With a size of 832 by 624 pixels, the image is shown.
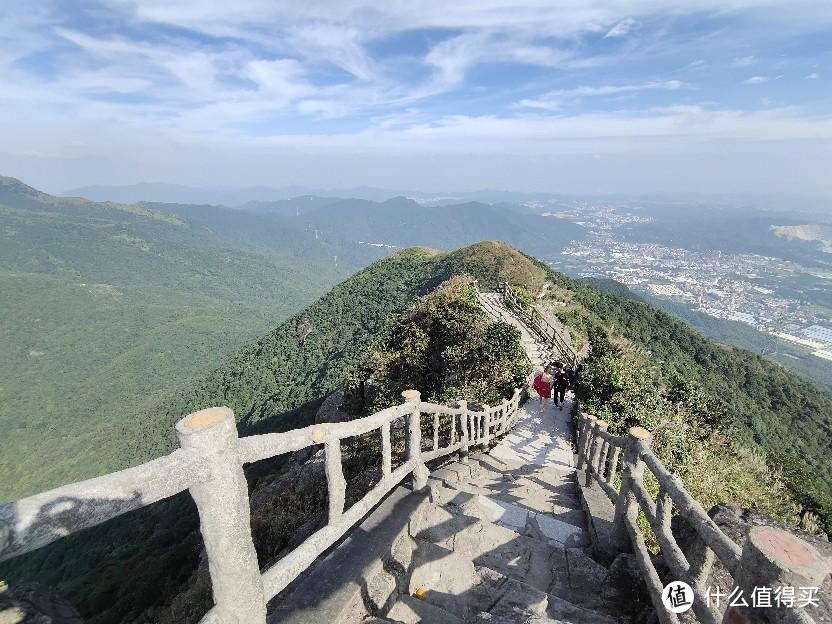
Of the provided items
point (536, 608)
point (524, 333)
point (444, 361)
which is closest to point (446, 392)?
point (444, 361)

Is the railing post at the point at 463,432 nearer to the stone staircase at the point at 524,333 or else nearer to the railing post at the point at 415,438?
the railing post at the point at 415,438

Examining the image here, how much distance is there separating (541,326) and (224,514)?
21.3m

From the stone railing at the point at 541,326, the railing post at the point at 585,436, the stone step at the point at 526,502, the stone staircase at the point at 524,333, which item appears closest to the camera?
the stone step at the point at 526,502

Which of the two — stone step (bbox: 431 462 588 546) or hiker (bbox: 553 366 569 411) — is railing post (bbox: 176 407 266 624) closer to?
stone step (bbox: 431 462 588 546)

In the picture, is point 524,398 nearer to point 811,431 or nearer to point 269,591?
point 269,591

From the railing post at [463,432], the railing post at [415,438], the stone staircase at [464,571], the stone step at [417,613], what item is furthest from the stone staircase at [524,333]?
Result: the stone step at [417,613]

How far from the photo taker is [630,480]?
4.55 meters

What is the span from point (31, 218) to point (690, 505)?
254947 millimetres

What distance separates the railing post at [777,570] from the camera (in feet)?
5.62

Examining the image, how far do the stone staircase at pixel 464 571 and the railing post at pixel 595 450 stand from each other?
1.73 feet

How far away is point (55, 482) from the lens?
5884 centimetres

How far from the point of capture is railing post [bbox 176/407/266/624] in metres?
1.99

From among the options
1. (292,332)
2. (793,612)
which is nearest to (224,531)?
(793,612)

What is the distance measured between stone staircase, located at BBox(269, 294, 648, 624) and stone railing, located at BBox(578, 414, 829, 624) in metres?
0.51
